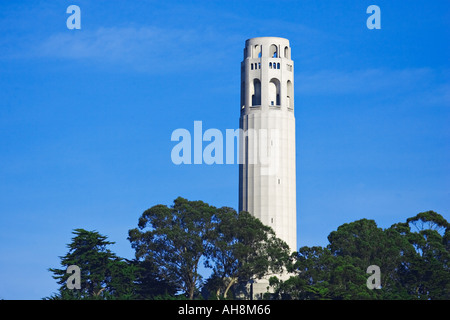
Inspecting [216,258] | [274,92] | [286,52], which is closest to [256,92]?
[274,92]

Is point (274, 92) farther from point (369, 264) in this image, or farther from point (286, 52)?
point (369, 264)

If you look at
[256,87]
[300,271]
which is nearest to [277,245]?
[300,271]

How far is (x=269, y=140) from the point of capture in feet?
404

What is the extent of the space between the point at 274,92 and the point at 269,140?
6.85m

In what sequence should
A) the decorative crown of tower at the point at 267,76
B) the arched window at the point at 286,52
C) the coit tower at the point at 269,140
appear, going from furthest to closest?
1. the arched window at the point at 286,52
2. the decorative crown of tower at the point at 267,76
3. the coit tower at the point at 269,140

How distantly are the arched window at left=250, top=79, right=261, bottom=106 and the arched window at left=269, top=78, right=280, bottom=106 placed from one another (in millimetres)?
1584

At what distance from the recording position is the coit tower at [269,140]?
122 metres

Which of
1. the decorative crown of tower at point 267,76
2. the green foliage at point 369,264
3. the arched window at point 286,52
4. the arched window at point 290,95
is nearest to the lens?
the green foliage at point 369,264
